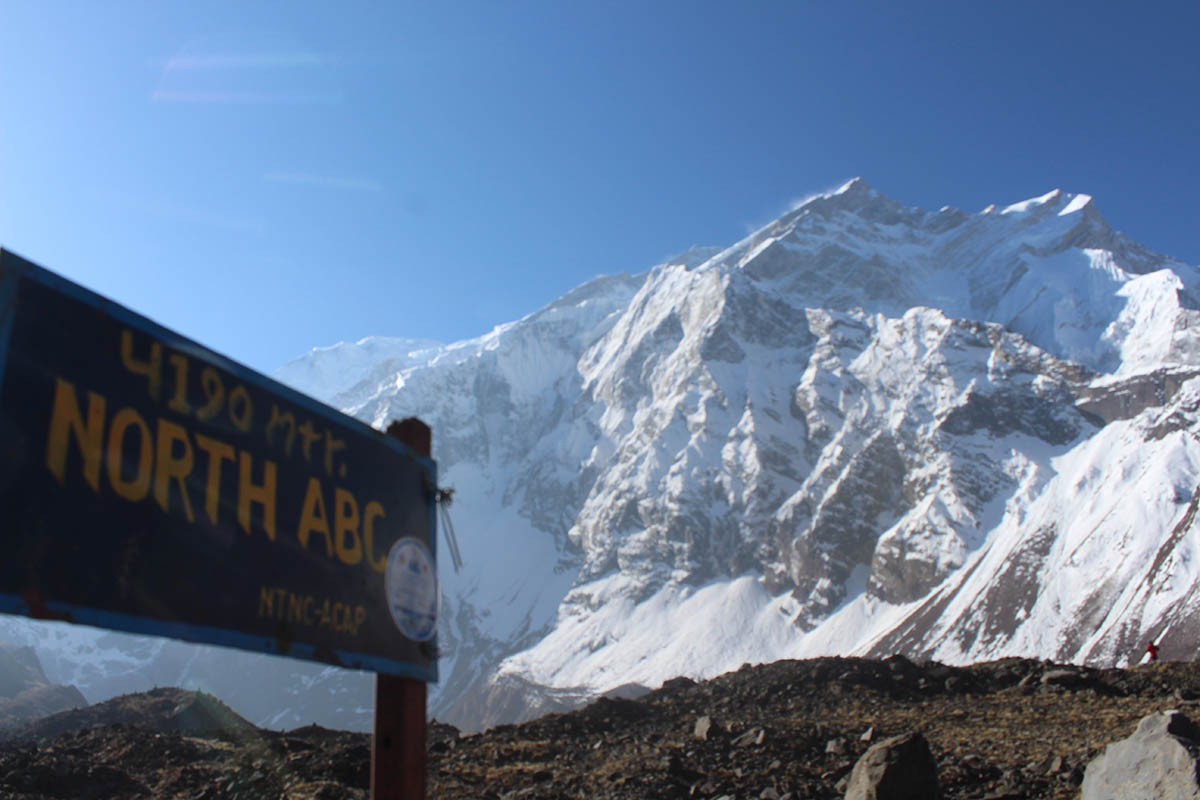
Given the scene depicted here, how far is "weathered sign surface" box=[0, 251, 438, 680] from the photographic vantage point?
2.64 meters

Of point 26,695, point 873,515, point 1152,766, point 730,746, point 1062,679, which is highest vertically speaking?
point 873,515

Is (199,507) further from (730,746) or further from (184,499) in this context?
(730,746)

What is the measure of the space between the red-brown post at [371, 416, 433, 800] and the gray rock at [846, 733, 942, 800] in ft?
30.9

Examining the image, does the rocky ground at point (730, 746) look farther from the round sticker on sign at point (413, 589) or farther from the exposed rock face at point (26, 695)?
the exposed rock face at point (26, 695)

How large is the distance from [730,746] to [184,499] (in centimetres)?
1616

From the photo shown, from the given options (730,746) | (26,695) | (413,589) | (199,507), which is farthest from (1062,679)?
(26,695)

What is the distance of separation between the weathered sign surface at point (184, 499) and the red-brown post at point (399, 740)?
0.09 metres

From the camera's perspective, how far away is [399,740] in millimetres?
3547

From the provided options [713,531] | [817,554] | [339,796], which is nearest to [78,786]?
[339,796]

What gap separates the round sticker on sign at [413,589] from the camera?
12.2ft

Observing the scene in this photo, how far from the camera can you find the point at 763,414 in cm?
17988

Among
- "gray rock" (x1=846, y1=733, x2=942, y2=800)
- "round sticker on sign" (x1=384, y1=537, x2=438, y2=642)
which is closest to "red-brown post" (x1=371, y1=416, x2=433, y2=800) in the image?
"round sticker on sign" (x1=384, y1=537, x2=438, y2=642)

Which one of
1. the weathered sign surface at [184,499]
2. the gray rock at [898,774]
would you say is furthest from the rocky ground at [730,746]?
the weathered sign surface at [184,499]

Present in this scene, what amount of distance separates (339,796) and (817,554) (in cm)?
14238
